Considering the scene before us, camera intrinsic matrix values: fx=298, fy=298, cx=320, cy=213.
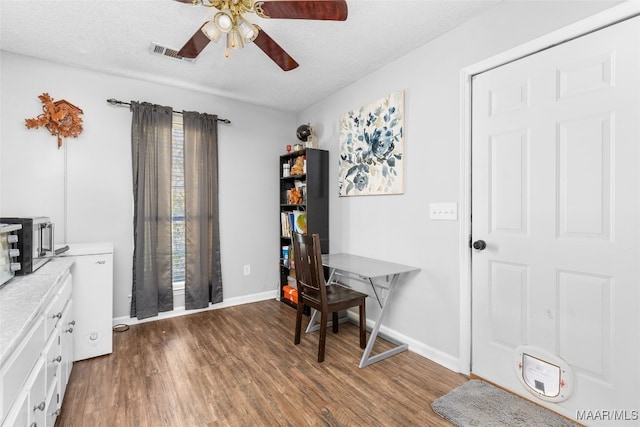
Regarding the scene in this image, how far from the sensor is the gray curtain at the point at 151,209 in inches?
120

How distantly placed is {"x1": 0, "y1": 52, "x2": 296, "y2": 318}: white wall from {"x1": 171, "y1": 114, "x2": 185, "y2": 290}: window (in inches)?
13.6

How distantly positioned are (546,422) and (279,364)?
1679 mm

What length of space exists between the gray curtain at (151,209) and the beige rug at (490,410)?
2786 mm

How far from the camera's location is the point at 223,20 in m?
1.56

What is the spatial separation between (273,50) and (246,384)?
7.46 ft

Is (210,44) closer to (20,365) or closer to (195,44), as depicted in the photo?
(195,44)

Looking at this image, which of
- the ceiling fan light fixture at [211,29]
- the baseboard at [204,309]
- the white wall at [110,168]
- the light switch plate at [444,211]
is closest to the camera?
the ceiling fan light fixture at [211,29]

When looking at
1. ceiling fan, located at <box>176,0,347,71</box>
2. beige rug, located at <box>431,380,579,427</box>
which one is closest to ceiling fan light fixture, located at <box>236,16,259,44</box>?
ceiling fan, located at <box>176,0,347,71</box>

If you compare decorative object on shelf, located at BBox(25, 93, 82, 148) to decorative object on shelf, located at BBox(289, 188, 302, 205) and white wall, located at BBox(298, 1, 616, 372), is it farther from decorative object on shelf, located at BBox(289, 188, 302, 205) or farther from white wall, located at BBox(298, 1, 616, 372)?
white wall, located at BBox(298, 1, 616, 372)

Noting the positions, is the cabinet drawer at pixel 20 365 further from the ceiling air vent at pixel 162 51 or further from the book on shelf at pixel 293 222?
the book on shelf at pixel 293 222

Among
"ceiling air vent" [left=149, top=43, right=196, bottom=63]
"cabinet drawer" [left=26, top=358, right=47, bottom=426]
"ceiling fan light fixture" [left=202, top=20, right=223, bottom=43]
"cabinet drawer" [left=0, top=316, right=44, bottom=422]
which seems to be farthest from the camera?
"ceiling air vent" [left=149, top=43, right=196, bottom=63]

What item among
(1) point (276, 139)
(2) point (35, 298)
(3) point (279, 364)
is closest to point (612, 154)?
(3) point (279, 364)

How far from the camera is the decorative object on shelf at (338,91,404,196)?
8.70ft

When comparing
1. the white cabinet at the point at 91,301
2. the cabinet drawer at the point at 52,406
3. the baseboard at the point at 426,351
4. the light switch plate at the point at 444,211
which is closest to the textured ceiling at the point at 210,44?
the light switch plate at the point at 444,211
